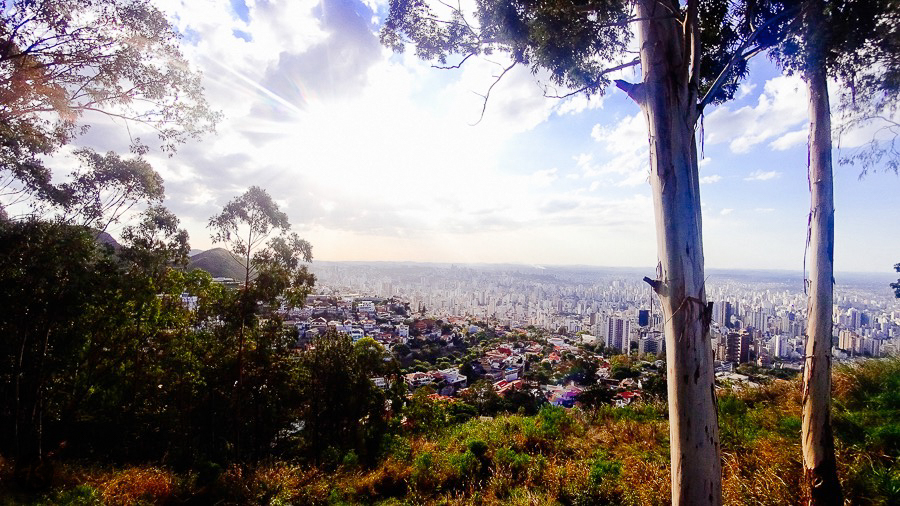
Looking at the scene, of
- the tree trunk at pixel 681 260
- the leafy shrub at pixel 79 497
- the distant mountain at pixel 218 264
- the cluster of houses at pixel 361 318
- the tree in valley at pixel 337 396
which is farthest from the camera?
the cluster of houses at pixel 361 318

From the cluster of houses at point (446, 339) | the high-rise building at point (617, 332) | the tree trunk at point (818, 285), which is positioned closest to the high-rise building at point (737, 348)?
the cluster of houses at point (446, 339)

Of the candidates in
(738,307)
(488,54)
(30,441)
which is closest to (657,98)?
(488,54)

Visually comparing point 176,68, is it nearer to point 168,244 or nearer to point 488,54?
point 168,244

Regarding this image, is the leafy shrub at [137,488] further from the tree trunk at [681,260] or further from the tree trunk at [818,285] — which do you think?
the tree trunk at [818,285]

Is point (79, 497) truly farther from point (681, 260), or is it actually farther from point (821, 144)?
point (821, 144)

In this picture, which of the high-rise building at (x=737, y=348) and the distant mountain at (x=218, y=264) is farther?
the high-rise building at (x=737, y=348)

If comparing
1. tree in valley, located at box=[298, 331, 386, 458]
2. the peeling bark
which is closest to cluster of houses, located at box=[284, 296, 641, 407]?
tree in valley, located at box=[298, 331, 386, 458]
